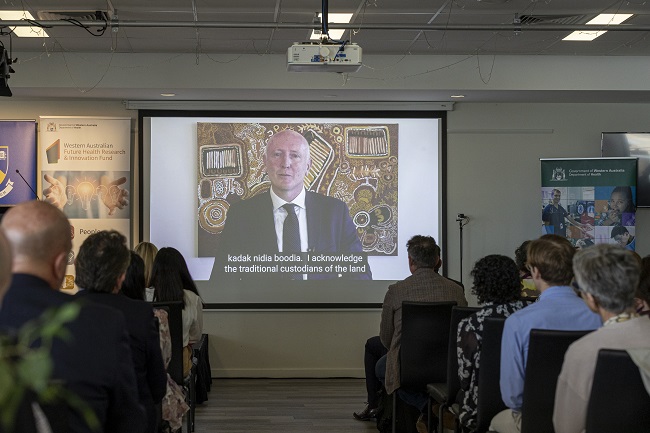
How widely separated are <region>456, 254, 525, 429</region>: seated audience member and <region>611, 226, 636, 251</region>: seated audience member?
4838 mm

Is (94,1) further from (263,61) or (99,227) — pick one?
(99,227)

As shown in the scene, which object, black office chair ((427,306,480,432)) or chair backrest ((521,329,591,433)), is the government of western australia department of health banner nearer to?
black office chair ((427,306,480,432))

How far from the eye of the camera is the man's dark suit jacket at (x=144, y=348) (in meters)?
3.16

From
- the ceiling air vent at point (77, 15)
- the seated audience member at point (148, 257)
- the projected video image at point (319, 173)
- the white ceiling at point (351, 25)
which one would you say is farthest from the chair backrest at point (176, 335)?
the projected video image at point (319, 173)

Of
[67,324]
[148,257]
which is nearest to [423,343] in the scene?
[148,257]

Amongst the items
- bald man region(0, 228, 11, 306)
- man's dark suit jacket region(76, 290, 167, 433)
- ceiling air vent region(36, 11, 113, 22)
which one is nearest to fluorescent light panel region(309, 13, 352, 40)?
ceiling air vent region(36, 11, 113, 22)

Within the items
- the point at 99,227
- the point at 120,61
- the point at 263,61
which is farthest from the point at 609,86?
the point at 99,227

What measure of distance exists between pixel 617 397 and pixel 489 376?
1148mm

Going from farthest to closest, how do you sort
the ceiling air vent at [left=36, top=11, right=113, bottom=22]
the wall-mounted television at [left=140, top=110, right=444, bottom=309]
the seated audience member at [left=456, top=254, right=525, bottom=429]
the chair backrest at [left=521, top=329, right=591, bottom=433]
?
the wall-mounted television at [left=140, top=110, right=444, bottom=309] < the ceiling air vent at [left=36, top=11, right=113, bottom=22] < the seated audience member at [left=456, top=254, right=525, bottom=429] < the chair backrest at [left=521, top=329, right=591, bottom=433]

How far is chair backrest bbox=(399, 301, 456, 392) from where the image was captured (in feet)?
16.4

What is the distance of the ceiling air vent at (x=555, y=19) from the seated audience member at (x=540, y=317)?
3493 millimetres

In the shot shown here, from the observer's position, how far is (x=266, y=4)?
6.24 metres

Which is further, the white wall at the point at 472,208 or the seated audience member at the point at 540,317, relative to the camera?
the white wall at the point at 472,208

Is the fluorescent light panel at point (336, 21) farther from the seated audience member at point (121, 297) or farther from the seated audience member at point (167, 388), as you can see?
the seated audience member at point (121, 297)
